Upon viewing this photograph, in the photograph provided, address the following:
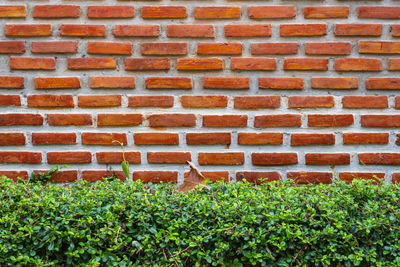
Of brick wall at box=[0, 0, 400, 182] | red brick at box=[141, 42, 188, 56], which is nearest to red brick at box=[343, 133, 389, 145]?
brick wall at box=[0, 0, 400, 182]

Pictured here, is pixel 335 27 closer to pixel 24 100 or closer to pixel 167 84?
pixel 167 84

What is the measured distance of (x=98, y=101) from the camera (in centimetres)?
215

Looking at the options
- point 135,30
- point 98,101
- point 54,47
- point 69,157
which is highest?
point 135,30

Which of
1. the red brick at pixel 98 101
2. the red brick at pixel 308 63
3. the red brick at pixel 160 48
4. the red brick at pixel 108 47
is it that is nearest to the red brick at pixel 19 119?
the red brick at pixel 98 101

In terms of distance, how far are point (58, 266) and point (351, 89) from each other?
186cm

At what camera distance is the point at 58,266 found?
1.50 metres

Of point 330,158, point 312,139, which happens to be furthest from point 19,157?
point 330,158

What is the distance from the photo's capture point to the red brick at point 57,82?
2141mm

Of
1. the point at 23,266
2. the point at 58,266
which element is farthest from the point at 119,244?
the point at 23,266

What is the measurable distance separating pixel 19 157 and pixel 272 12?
1786 millimetres

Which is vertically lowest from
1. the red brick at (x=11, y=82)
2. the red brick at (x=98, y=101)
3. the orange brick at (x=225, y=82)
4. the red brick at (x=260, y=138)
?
the red brick at (x=260, y=138)

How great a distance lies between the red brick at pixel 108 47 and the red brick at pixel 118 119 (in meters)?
0.38

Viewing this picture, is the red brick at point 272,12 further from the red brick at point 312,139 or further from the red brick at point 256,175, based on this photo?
the red brick at point 256,175

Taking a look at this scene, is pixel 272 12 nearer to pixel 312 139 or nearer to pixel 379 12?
pixel 379 12
